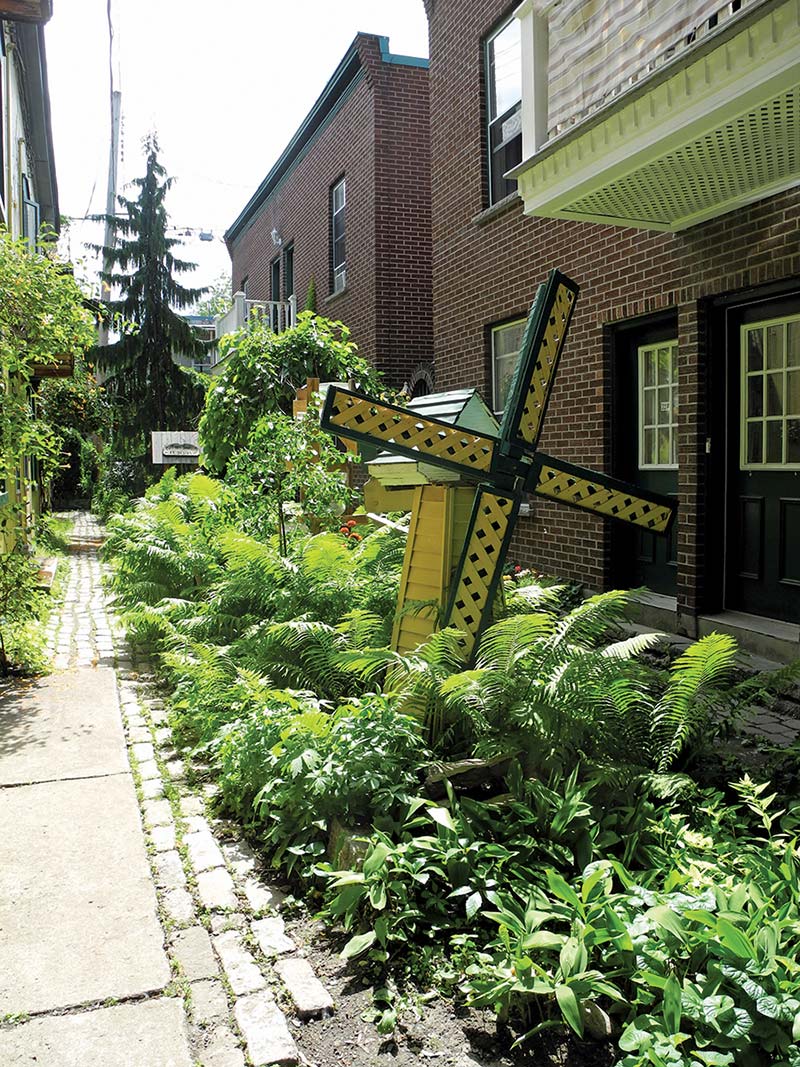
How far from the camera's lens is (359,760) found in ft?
11.9

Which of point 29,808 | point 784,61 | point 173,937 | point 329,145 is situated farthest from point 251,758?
point 329,145

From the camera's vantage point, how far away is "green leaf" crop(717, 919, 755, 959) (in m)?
2.33

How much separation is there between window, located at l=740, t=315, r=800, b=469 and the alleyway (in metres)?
4.63

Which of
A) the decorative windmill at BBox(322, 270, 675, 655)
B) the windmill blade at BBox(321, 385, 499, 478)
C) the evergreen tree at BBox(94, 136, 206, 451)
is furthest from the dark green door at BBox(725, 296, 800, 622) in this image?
the evergreen tree at BBox(94, 136, 206, 451)

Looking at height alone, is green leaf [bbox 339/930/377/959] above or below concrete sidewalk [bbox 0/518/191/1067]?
above

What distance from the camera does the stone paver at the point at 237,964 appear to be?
2852 millimetres

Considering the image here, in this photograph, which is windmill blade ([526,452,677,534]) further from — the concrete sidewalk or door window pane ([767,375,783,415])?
the concrete sidewalk

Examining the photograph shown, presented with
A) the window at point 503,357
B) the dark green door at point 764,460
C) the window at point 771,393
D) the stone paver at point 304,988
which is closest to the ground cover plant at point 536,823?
the stone paver at point 304,988

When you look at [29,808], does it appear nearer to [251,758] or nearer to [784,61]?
[251,758]

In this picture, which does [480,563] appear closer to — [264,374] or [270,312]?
[264,374]

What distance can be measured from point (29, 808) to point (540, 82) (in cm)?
603

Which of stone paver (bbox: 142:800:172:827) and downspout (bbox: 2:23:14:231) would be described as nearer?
stone paver (bbox: 142:800:172:827)

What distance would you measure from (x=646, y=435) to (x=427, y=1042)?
6.48 meters

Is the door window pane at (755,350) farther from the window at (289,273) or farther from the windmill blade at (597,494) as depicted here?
the window at (289,273)
